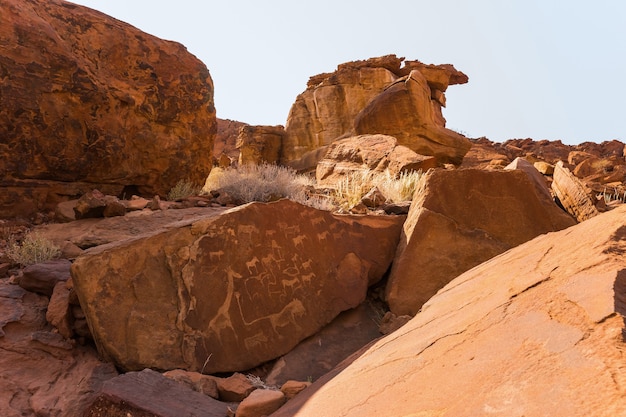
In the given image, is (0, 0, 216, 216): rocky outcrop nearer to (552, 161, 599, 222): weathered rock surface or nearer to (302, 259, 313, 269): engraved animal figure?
(302, 259, 313, 269): engraved animal figure

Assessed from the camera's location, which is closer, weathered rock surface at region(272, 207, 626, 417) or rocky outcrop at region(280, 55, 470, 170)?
weathered rock surface at region(272, 207, 626, 417)

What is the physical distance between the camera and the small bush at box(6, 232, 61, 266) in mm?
3641

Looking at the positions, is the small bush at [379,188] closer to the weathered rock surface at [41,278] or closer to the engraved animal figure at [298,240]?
the engraved animal figure at [298,240]

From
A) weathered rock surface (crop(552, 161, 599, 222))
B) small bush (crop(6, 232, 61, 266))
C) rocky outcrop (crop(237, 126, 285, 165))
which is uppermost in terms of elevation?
rocky outcrop (crop(237, 126, 285, 165))

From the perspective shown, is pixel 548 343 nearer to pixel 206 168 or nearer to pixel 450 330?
pixel 450 330

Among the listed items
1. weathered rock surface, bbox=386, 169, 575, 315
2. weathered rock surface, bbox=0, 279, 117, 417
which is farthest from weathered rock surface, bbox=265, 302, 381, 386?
weathered rock surface, bbox=0, 279, 117, 417

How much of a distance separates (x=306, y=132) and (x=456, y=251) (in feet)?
56.5

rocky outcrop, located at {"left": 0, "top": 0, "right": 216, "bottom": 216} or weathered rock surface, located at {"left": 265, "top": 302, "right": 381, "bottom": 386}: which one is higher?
rocky outcrop, located at {"left": 0, "top": 0, "right": 216, "bottom": 216}

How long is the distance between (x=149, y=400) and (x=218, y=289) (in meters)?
1.00

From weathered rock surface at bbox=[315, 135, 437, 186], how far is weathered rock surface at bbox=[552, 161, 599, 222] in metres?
2.54

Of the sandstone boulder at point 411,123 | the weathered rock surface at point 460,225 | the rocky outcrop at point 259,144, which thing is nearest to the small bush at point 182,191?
the weathered rock surface at point 460,225

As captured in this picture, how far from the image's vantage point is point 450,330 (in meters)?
1.63

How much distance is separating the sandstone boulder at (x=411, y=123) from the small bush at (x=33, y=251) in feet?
29.6

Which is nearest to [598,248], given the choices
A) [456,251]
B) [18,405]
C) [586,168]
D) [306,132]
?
[456,251]
